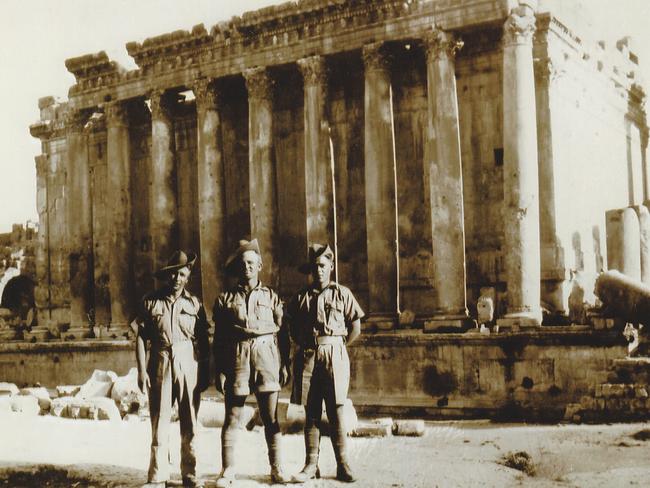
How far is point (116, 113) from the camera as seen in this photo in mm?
24281

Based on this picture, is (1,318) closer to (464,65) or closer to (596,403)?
(464,65)

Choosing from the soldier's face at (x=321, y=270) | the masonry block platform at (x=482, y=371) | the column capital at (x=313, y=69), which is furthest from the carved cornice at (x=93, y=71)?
the soldier's face at (x=321, y=270)

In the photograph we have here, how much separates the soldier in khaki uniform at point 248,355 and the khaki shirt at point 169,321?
0.72 ft

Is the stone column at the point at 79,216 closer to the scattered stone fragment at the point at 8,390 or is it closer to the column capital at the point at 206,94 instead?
the scattered stone fragment at the point at 8,390

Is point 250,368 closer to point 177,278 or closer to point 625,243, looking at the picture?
point 177,278

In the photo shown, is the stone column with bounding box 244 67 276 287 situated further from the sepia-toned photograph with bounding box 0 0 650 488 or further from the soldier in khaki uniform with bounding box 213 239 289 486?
the soldier in khaki uniform with bounding box 213 239 289 486

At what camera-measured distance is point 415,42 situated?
19.9 metres

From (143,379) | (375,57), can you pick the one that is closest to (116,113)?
(375,57)

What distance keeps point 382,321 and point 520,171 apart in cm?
434

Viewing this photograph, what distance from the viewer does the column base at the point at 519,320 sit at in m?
17.5

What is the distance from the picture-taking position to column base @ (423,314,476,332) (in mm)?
18219

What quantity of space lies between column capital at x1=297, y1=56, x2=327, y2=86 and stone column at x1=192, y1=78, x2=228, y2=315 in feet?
9.23

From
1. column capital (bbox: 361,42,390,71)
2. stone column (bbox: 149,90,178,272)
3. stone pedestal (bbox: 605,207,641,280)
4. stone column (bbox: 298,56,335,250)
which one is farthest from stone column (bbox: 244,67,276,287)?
stone pedestal (bbox: 605,207,641,280)

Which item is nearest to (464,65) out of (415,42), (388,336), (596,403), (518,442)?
(415,42)
